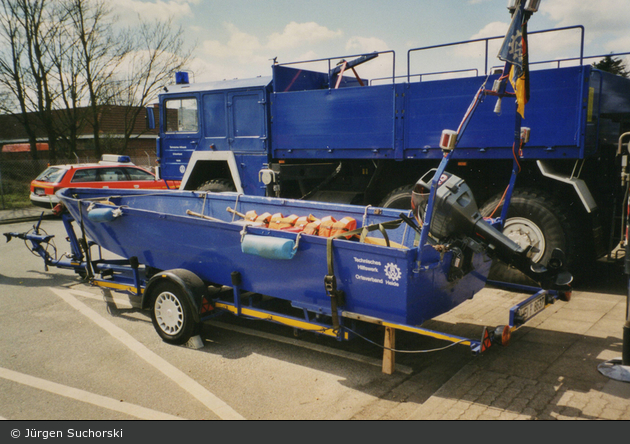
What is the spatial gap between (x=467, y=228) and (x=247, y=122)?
19.5ft

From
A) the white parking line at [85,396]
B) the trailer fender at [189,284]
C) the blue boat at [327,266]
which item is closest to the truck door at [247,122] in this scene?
the blue boat at [327,266]

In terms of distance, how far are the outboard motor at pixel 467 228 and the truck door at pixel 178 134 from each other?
676 cm

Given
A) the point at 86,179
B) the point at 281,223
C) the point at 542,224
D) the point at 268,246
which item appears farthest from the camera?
the point at 86,179

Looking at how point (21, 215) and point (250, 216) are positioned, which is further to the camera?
point (21, 215)

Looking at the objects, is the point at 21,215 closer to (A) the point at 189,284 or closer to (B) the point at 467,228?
(A) the point at 189,284

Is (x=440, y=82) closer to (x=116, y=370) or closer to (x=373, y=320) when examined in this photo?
(x=373, y=320)

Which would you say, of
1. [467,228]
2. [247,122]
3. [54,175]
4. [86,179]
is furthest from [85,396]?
[54,175]

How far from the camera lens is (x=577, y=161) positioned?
21.6ft

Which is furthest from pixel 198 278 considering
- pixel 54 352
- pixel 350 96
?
pixel 350 96

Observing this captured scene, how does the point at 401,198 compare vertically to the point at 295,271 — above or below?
above

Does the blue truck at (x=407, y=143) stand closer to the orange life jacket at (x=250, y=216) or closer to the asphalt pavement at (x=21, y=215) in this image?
the orange life jacket at (x=250, y=216)

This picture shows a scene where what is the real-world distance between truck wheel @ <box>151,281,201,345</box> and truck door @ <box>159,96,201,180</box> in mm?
5392

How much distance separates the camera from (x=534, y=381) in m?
4.11

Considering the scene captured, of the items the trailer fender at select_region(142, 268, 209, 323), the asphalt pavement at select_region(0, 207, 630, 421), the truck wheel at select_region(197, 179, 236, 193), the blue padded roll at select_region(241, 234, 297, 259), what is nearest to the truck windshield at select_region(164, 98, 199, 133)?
the truck wheel at select_region(197, 179, 236, 193)
